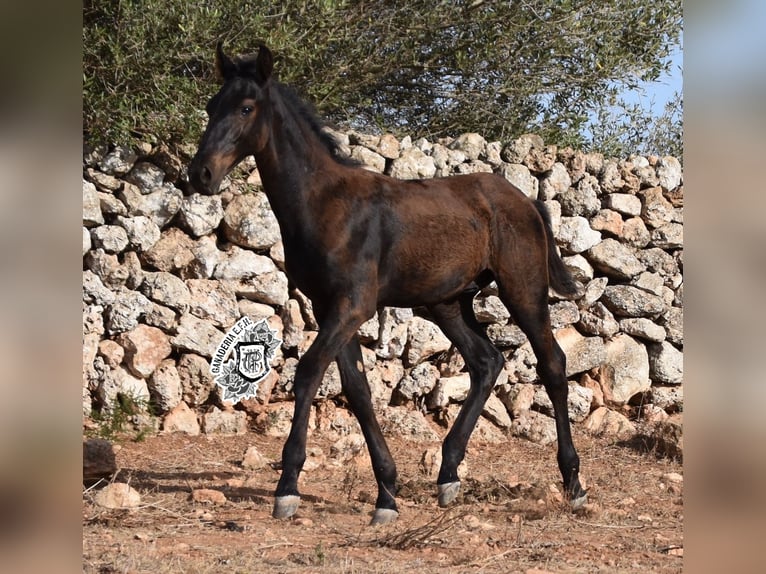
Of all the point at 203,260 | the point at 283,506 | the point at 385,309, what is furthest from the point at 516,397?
A: the point at 283,506

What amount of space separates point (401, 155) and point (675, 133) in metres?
4.79

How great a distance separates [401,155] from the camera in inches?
300

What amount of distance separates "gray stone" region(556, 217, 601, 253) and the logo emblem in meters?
2.63

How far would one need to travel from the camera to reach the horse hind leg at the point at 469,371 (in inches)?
207

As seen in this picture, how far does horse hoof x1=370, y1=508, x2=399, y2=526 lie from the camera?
15.3ft

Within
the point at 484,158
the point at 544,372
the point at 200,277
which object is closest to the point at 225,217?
the point at 200,277

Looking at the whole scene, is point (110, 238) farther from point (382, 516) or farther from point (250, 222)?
point (382, 516)

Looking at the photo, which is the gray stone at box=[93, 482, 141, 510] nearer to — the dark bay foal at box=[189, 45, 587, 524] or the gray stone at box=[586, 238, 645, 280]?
the dark bay foal at box=[189, 45, 587, 524]

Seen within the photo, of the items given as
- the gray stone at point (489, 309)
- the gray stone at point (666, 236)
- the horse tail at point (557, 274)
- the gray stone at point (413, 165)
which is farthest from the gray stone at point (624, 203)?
the horse tail at point (557, 274)

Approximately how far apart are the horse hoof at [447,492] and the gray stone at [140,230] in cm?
302
